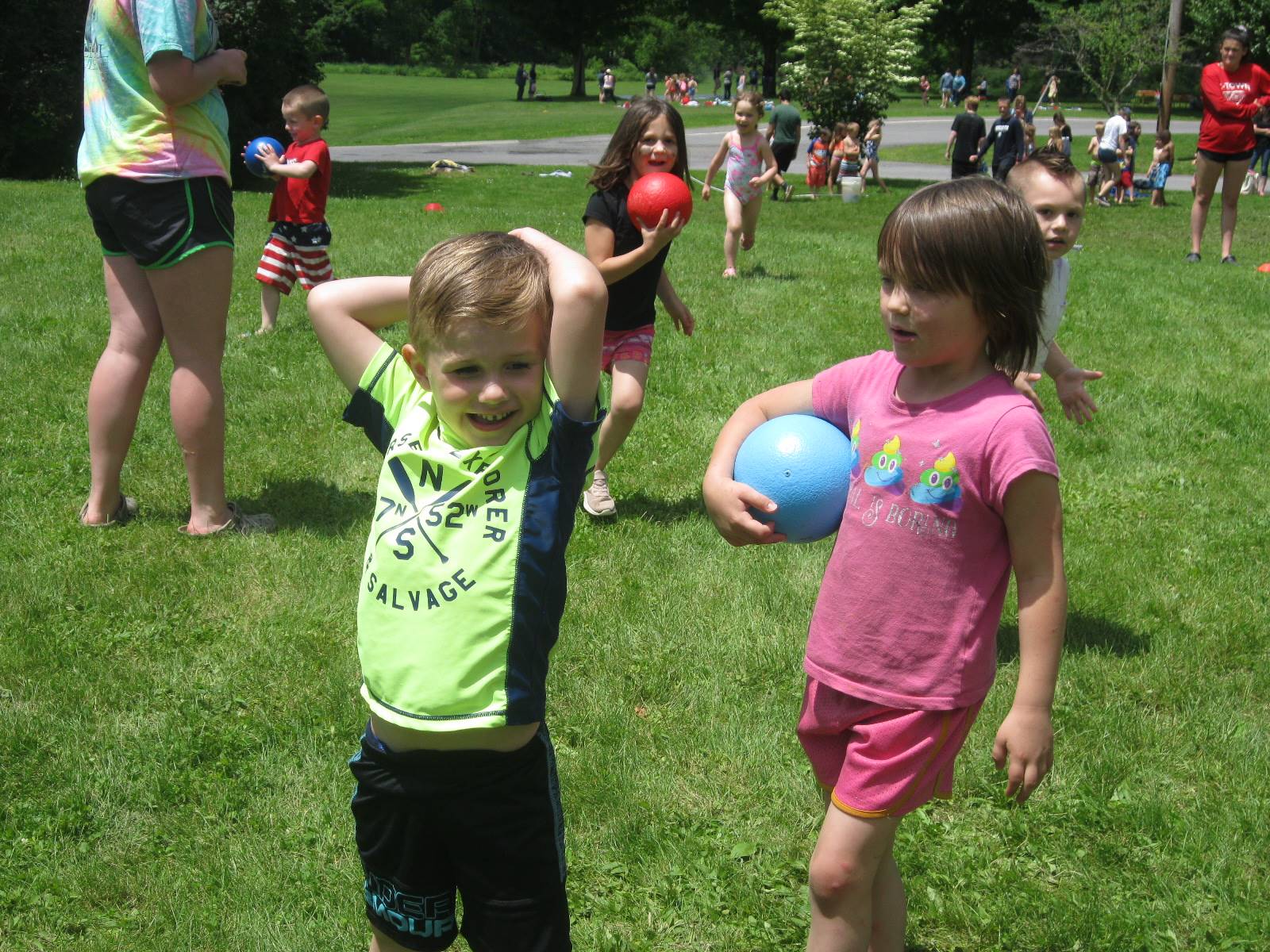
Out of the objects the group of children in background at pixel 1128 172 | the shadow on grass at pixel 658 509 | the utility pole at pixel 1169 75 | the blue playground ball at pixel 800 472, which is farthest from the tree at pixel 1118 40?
the blue playground ball at pixel 800 472

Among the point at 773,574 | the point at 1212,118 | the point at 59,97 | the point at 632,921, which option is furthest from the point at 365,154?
the point at 632,921

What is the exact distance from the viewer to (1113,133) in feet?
71.9

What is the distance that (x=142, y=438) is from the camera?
6570 mm

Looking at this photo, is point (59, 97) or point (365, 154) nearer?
point (59, 97)

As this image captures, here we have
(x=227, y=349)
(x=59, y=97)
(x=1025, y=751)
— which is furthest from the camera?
(x=59, y=97)

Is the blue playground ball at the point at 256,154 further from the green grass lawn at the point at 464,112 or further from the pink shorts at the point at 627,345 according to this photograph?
the green grass lawn at the point at 464,112

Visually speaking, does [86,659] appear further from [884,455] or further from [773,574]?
Answer: [884,455]

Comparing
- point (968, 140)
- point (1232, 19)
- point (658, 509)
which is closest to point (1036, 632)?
point (658, 509)

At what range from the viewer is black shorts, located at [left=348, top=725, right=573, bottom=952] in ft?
7.54

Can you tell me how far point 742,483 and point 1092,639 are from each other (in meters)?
2.63

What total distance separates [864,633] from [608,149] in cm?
408

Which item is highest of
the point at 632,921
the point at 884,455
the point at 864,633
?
the point at 884,455

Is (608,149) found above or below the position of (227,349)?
above

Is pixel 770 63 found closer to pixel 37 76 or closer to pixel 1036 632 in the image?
pixel 37 76
